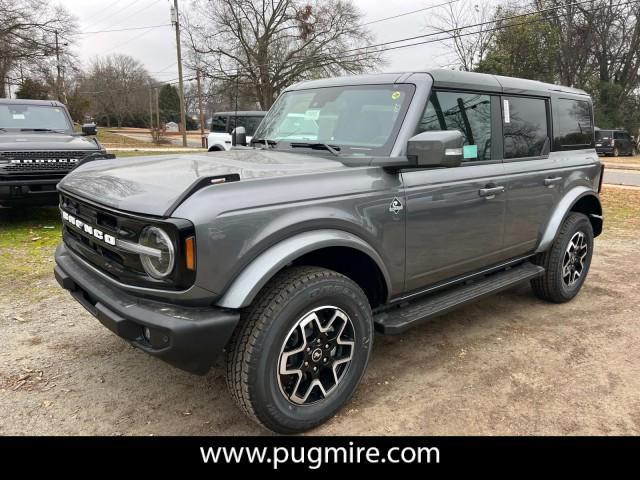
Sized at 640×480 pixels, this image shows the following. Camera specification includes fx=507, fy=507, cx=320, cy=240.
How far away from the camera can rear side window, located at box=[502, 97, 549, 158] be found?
154 inches

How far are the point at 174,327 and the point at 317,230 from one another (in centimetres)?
88

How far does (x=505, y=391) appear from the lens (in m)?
3.12

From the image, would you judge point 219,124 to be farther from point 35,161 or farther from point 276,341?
point 276,341

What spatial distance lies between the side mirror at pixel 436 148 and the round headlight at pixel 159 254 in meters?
1.47

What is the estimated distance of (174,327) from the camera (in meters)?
2.21

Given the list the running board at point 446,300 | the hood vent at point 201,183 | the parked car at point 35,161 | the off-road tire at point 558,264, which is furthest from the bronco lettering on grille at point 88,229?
the off-road tire at point 558,264

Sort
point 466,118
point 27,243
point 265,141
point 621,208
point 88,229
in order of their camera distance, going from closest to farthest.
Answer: point 88,229 → point 466,118 → point 265,141 → point 27,243 → point 621,208

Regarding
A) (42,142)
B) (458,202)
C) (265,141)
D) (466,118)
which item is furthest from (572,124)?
(42,142)

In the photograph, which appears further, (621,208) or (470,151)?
(621,208)


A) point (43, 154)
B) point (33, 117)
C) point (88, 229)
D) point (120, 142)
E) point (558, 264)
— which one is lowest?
point (558, 264)

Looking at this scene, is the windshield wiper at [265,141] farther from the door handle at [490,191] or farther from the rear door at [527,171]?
the rear door at [527,171]

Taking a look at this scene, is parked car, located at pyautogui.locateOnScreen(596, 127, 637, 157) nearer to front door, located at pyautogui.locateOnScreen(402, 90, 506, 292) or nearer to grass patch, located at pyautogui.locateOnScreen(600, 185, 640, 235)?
grass patch, located at pyautogui.locateOnScreen(600, 185, 640, 235)

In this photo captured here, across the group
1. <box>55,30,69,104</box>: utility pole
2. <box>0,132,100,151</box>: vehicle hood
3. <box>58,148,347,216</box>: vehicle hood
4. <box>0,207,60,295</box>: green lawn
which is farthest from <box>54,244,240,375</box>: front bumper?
<box>55,30,69,104</box>: utility pole

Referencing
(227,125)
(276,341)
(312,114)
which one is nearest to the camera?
(276,341)
